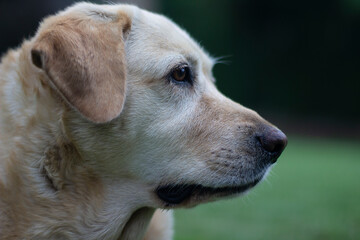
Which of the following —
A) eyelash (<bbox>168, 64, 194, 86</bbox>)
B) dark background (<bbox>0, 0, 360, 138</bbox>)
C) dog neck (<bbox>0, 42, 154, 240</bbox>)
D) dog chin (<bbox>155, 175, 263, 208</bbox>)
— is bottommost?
dark background (<bbox>0, 0, 360, 138</bbox>)

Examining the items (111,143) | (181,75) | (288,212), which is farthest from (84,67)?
(288,212)

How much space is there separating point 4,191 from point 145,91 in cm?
96

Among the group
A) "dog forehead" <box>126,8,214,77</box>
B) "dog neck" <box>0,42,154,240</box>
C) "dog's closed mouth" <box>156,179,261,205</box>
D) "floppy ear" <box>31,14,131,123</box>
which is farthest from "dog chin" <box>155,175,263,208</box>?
"dog forehead" <box>126,8,214,77</box>

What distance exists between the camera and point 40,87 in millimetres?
2834

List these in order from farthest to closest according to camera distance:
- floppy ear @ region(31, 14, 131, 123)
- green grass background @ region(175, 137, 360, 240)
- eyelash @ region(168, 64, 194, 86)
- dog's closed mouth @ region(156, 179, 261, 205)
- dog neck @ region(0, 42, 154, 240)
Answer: green grass background @ region(175, 137, 360, 240) → eyelash @ region(168, 64, 194, 86) → dog's closed mouth @ region(156, 179, 261, 205) → dog neck @ region(0, 42, 154, 240) → floppy ear @ region(31, 14, 131, 123)

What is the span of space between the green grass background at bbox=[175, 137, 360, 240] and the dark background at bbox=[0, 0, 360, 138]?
8353 millimetres

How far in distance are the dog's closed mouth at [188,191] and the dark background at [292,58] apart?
14.3 metres

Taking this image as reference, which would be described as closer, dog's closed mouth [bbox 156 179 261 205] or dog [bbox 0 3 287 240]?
dog [bbox 0 3 287 240]

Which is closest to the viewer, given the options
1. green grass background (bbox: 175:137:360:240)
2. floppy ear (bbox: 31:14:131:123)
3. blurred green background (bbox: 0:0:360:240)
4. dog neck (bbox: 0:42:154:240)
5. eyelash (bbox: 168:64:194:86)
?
floppy ear (bbox: 31:14:131:123)

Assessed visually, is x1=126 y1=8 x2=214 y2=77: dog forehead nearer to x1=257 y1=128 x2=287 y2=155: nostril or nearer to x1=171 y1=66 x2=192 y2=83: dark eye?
x1=171 y1=66 x2=192 y2=83: dark eye

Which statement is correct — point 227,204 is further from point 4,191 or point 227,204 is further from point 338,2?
point 338,2

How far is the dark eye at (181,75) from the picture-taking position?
3.03 metres

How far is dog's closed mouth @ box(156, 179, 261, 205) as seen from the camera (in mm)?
2885

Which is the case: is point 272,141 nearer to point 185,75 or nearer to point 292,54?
point 185,75
